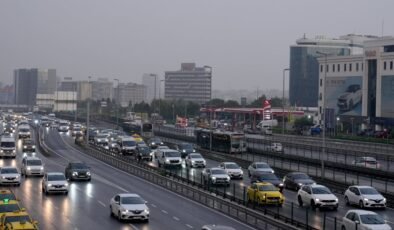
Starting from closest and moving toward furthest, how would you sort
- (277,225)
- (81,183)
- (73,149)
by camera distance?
(277,225)
(81,183)
(73,149)

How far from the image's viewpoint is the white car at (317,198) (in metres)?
33.4

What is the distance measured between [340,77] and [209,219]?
9272 cm

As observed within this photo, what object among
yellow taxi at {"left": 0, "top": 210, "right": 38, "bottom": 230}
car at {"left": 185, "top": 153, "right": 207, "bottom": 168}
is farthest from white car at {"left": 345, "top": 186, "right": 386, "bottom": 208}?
car at {"left": 185, "top": 153, "right": 207, "bottom": 168}

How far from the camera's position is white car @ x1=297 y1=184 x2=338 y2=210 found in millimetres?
33375

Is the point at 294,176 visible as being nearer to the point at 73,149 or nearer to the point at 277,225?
the point at 277,225

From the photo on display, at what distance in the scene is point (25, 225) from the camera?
22.8m

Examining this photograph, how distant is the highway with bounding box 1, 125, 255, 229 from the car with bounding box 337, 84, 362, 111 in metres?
69.2

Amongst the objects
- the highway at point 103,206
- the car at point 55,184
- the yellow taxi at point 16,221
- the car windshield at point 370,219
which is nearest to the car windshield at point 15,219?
the yellow taxi at point 16,221

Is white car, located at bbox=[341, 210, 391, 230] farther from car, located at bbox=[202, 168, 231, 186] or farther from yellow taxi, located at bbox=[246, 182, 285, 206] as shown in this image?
car, located at bbox=[202, 168, 231, 186]

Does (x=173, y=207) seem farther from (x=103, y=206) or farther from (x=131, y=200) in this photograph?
(x=131, y=200)

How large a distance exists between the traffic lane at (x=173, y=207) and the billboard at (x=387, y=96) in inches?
2414

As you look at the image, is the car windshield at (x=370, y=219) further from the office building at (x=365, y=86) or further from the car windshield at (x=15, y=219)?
the office building at (x=365, y=86)

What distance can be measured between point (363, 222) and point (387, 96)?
82062 millimetres

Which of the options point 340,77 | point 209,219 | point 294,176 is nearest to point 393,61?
point 340,77
